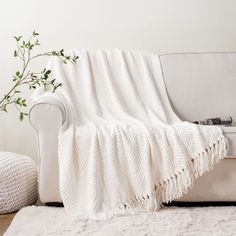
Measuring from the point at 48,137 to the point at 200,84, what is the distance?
3.78 feet

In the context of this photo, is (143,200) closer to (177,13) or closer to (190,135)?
(190,135)

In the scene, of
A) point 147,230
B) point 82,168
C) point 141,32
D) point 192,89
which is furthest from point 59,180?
point 141,32

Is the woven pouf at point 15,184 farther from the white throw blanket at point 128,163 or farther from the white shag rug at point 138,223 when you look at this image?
the white throw blanket at point 128,163

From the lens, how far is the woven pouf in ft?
7.13

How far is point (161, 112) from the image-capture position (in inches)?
101

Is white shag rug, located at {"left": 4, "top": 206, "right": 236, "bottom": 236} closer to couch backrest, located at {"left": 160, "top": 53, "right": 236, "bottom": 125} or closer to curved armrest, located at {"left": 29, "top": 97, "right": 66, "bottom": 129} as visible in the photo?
curved armrest, located at {"left": 29, "top": 97, "right": 66, "bottom": 129}

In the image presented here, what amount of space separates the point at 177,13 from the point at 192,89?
635 mm

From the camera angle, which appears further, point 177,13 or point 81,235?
point 177,13

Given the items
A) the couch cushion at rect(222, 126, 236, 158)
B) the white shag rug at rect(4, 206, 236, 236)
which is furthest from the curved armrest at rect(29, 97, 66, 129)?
the couch cushion at rect(222, 126, 236, 158)

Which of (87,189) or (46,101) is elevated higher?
(46,101)

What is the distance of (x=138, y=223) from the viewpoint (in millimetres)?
1896

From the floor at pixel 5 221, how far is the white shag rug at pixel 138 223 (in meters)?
0.06

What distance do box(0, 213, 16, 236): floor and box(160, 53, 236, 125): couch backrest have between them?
Result: 1.20 metres

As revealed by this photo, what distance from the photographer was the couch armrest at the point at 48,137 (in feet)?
6.74
